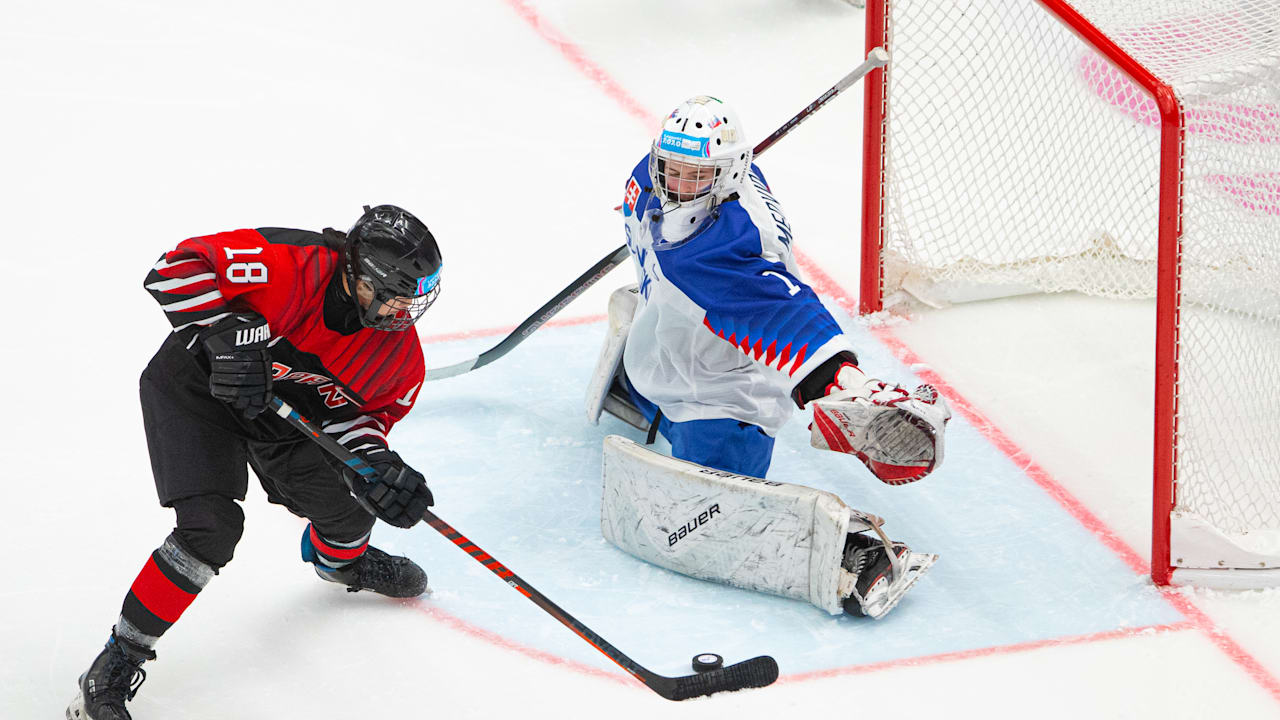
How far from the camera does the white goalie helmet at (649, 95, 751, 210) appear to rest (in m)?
3.50

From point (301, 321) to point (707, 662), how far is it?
3.63 feet

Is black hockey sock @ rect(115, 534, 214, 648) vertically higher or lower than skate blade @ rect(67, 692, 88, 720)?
higher

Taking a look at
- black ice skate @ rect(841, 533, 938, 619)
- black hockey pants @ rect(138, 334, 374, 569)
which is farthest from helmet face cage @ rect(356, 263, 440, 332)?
black ice skate @ rect(841, 533, 938, 619)

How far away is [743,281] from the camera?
3471 millimetres

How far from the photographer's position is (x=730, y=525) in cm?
358

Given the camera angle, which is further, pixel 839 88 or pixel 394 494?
pixel 839 88

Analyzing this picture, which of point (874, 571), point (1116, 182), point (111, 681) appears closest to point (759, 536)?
point (874, 571)

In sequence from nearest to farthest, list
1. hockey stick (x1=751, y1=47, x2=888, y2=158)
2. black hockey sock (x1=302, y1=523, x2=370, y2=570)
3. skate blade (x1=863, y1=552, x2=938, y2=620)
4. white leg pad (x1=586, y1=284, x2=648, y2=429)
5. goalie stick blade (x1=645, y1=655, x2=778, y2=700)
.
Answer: goalie stick blade (x1=645, y1=655, x2=778, y2=700) → black hockey sock (x1=302, y1=523, x2=370, y2=570) → skate blade (x1=863, y1=552, x2=938, y2=620) → white leg pad (x1=586, y1=284, x2=648, y2=429) → hockey stick (x1=751, y1=47, x2=888, y2=158)

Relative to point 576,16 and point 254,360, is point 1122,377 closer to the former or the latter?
point 254,360

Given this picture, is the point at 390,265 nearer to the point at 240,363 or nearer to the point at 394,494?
the point at 240,363

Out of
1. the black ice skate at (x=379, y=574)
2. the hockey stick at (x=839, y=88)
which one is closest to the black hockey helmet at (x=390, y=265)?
the black ice skate at (x=379, y=574)

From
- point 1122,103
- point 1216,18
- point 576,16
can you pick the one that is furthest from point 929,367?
point 576,16

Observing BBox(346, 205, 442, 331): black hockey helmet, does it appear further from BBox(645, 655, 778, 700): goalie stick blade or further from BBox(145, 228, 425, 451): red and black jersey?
BBox(645, 655, 778, 700): goalie stick blade

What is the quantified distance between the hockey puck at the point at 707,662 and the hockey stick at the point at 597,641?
0.02m
